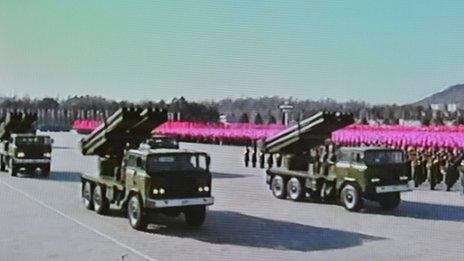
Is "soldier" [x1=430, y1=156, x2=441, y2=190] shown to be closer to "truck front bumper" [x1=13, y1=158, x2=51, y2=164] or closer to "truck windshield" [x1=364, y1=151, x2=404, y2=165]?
"truck windshield" [x1=364, y1=151, x2=404, y2=165]

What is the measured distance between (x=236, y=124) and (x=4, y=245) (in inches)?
1436

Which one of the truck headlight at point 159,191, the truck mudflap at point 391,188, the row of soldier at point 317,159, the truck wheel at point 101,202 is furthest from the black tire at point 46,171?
the truck mudflap at point 391,188

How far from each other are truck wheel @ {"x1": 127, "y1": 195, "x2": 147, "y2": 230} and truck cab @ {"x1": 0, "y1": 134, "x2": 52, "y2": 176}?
11.7 metres

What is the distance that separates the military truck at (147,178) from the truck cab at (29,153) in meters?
9.36

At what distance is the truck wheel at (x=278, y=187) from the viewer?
685 inches

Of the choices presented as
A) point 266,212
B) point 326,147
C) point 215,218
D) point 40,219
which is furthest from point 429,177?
point 40,219

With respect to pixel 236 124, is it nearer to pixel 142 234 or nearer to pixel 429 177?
pixel 429 177

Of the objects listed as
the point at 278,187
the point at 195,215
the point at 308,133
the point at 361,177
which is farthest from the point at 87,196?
the point at 361,177

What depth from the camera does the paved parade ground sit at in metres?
9.79

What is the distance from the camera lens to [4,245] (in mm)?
10203

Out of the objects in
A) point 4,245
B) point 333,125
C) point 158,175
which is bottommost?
point 4,245

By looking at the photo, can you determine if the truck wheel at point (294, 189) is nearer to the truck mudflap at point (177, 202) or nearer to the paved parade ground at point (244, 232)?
the paved parade ground at point (244, 232)

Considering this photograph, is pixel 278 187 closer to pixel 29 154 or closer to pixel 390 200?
pixel 390 200

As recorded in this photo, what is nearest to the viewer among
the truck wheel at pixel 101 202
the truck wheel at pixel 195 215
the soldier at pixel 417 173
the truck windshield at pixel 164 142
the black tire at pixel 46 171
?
the truck wheel at pixel 195 215
